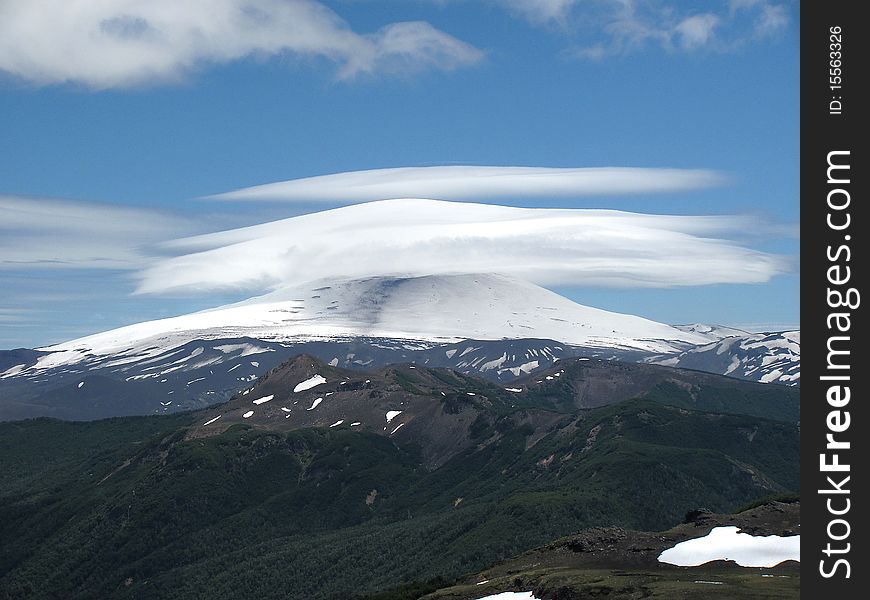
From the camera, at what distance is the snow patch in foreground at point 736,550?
169m

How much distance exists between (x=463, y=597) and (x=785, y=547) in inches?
2095

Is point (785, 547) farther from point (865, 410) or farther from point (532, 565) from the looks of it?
point (865, 410)

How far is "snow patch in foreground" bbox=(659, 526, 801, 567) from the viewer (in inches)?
6658

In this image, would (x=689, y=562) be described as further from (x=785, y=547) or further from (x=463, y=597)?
(x=463, y=597)

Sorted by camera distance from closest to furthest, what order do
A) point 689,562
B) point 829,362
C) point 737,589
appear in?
point 829,362 → point 737,589 → point 689,562

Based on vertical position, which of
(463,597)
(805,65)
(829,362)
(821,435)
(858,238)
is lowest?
(463,597)

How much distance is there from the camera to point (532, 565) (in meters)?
197

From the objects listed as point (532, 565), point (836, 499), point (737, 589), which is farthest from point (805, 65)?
point (532, 565)

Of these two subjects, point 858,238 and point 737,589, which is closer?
point 858,238

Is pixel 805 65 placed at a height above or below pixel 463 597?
above

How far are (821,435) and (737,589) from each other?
74615 millimetres

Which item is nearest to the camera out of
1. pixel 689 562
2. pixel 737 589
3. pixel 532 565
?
pixel 737 589

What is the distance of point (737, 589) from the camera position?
139125 mm

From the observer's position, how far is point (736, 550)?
176 m
